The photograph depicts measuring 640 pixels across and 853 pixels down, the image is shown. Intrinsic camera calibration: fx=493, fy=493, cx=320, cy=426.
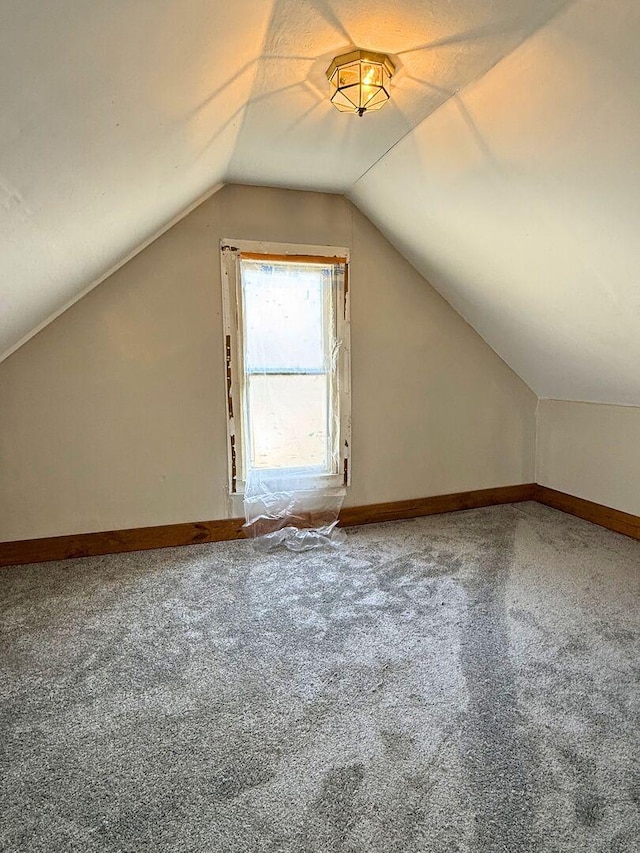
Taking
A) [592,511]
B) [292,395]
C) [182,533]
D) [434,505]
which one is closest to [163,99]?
[292,395]

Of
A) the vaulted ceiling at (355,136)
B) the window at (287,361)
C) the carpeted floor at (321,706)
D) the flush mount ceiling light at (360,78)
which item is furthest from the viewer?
the window at (287,361)

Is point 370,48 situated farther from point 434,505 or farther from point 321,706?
point 434,505

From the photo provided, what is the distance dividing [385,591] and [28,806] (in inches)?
65.7

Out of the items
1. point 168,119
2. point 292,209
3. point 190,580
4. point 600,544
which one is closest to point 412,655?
point 190,580

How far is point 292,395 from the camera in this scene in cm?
326

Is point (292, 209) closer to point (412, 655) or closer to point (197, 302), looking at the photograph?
point (197, 302)

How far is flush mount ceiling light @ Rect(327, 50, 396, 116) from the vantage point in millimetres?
1711

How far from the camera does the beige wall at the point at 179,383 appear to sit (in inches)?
111

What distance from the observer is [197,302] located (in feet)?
9.91

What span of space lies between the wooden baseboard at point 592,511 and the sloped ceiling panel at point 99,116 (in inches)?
129

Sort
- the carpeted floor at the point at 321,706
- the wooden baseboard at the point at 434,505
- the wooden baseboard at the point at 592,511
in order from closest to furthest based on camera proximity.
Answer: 1. the carpeted floor at the point at 321,706
2. the wooden baseboard at the point at 592,511
3. the wooden baseboard at the point at 434,505

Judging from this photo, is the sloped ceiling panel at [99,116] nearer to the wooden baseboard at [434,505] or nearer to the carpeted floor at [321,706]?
the carpeted floor at [321,706]

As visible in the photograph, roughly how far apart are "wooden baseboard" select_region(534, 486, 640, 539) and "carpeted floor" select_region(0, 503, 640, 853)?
52 centimetres

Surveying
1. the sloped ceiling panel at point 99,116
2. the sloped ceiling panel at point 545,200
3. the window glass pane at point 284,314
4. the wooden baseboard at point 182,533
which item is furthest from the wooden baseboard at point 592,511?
the sloped ceiling panel at point 99,116
